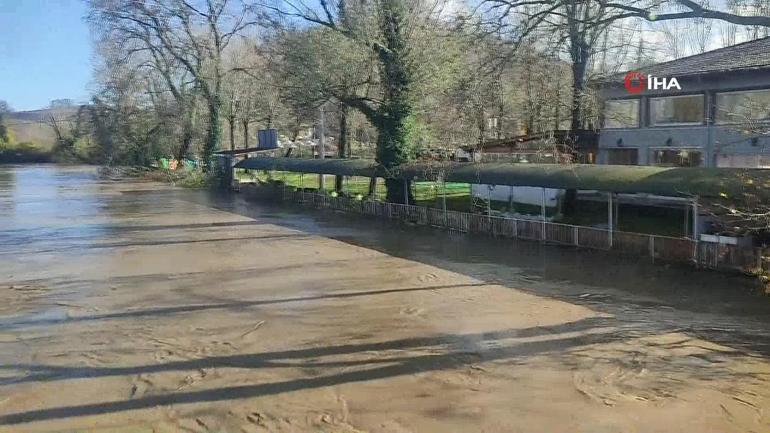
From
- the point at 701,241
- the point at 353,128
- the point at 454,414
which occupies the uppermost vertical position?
the point at 353,128

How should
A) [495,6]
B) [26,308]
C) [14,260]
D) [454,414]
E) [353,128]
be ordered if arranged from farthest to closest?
[353,128] < [14,260] < [26,308] < [495,6] < [454,414]

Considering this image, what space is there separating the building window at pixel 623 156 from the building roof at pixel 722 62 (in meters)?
3.14

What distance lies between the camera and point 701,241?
15.7 meters

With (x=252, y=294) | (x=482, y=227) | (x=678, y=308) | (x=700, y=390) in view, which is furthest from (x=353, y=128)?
(x=700, y=390)

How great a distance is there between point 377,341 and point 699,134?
18187mm

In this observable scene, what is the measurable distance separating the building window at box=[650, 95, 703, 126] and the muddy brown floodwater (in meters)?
9.43

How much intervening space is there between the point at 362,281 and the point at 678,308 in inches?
262

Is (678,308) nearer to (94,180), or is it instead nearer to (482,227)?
(482,227)

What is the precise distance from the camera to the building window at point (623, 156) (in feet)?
88.1

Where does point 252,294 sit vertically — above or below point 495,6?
below

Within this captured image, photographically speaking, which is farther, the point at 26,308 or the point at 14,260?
the point at 14,260

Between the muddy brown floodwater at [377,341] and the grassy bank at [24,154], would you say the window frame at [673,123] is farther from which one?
the grassy bank at [24,154]

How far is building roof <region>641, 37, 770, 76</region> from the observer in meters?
22.2

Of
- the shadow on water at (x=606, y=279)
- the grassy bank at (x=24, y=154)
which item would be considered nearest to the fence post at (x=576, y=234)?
the shadow on water at (x=606, y=279)
